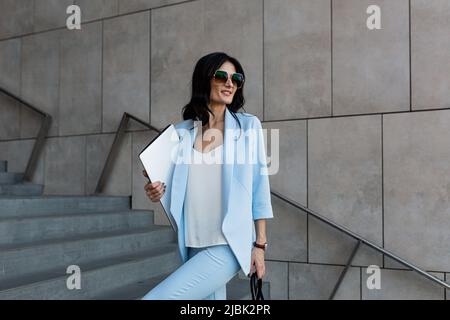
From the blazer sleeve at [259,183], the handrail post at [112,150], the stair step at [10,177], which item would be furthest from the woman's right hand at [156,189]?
the stair step at [10,177]

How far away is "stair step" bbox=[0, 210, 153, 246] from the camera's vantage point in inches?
150

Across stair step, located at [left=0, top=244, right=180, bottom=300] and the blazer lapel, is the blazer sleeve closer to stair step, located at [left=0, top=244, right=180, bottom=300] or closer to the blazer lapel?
the blazer lapel

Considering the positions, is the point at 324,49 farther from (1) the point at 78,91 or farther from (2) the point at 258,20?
(1) the point at 78,91

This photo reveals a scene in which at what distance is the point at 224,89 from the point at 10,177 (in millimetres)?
5427

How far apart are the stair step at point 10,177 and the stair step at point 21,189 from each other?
0.17 meters

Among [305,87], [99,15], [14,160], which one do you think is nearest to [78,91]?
[99,15]

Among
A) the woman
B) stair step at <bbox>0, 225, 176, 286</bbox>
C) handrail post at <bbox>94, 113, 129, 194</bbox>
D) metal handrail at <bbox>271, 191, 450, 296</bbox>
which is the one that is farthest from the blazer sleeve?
handrail post at <bbox>94, 113, 129, 194</bbox>

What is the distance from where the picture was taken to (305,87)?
4629 mm

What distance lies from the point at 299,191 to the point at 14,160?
4572 millimetres

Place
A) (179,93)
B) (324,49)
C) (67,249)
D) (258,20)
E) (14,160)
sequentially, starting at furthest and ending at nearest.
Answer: (14,160) → (179,93) → (258,20) → (324,49) → (67,249)

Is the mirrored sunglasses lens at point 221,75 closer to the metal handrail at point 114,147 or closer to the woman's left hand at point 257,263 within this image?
the woman's left hand at point 257,263

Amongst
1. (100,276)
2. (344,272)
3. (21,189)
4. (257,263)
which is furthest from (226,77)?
(21,189)

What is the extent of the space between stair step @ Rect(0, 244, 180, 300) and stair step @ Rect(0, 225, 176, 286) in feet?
0.33

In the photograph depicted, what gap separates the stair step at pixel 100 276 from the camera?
307 cm
